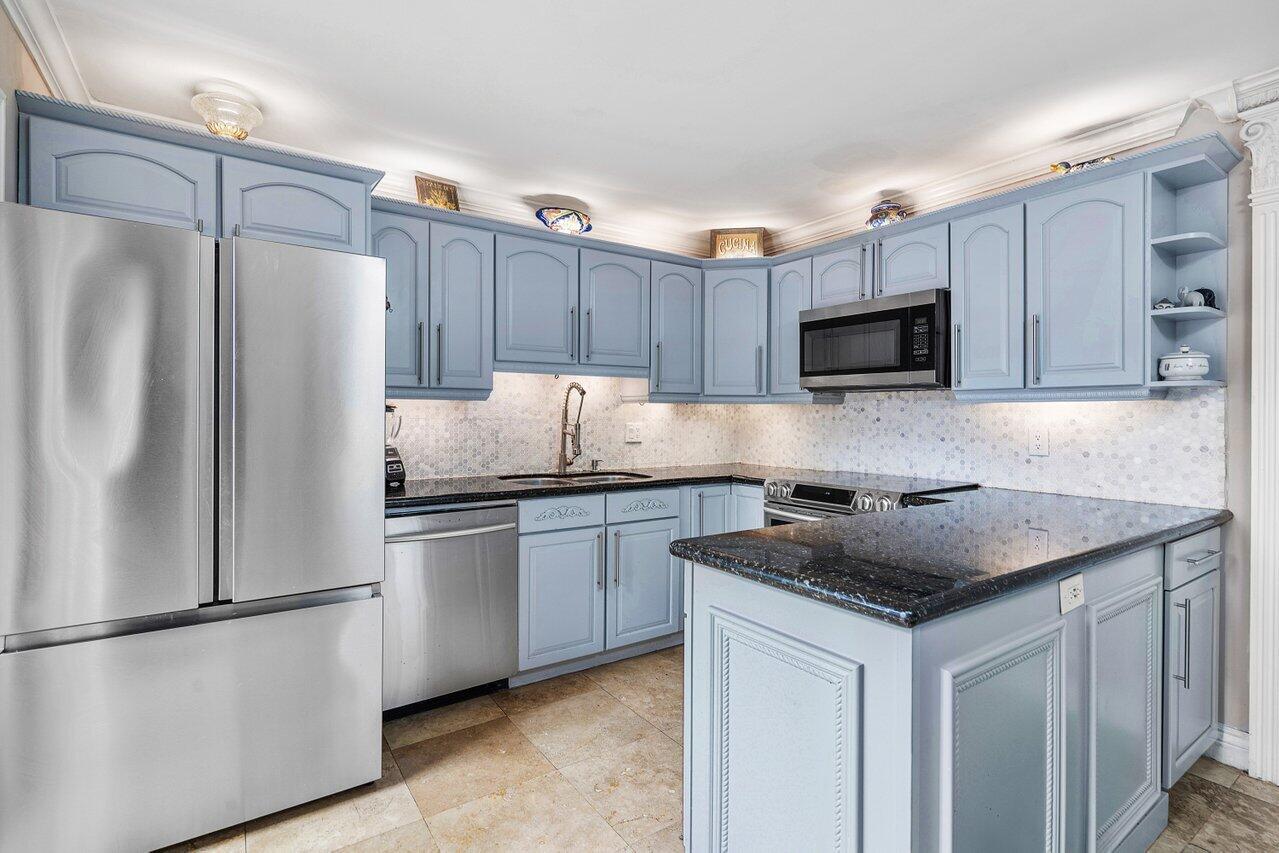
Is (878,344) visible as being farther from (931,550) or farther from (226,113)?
(226,113)

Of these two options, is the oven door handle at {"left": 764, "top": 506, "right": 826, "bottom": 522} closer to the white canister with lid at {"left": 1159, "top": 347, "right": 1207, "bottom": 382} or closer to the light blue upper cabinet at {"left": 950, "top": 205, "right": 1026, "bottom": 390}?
the light blue upper cabinet at {"left": 950, "top": 205, "right": 1026, "bottom": 390}

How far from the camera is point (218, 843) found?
189 centimetres

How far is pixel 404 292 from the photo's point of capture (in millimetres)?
2877

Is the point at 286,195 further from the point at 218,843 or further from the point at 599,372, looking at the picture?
the point at 218,843

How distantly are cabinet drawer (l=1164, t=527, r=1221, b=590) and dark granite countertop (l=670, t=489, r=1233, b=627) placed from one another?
0.05 m

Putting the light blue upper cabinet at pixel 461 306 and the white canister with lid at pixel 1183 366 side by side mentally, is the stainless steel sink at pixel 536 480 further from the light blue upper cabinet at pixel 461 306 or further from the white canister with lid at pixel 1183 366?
the white canister with lid at pixel 1183 366

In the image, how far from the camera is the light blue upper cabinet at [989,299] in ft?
8.74

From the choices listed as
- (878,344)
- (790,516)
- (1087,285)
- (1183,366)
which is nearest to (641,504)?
(790,516)

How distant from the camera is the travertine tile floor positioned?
190 cm

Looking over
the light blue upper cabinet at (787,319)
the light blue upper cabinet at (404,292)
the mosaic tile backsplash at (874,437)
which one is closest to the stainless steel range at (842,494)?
the mosaic tile backsplash at (874,437)

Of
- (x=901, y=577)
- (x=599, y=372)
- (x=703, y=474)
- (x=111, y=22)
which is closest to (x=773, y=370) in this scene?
(x=703, y=474)

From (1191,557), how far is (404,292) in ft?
10.6

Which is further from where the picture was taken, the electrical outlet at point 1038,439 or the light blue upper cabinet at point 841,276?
the light blue upper cabinet at point 841,276

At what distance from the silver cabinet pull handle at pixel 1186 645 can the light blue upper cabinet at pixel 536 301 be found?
274 centimetres
